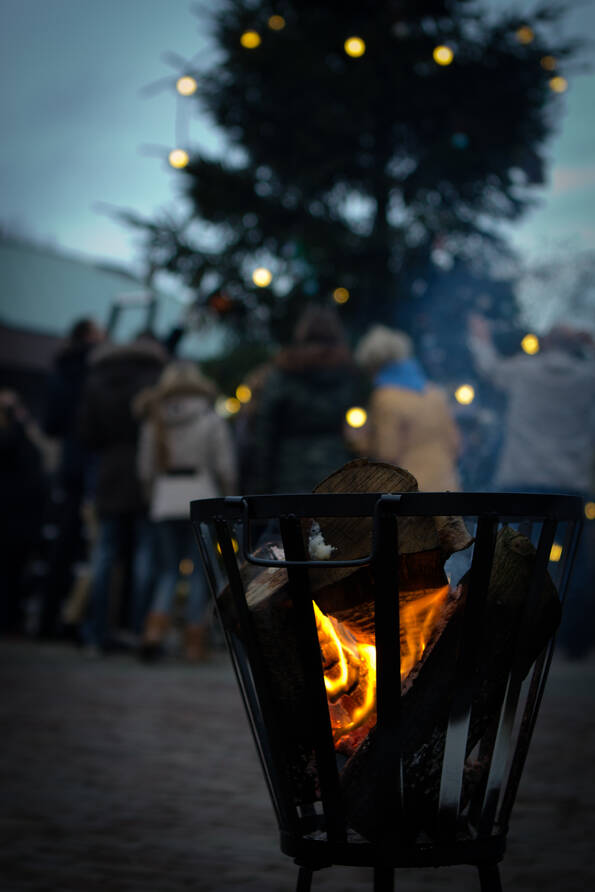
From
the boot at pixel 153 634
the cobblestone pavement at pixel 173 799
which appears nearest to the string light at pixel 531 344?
the cobblestone pavement at pixel 173 799

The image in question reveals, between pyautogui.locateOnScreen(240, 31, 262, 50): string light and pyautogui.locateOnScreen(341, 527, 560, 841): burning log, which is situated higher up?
pyautogui.locateOnScreen(240, 31, 262, 50): string light

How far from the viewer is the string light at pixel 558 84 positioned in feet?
41.9

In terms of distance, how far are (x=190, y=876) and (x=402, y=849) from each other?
1199 millimetres

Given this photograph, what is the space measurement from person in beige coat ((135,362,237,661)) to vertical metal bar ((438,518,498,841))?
5.27 m

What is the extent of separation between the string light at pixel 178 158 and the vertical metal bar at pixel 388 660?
1137cm

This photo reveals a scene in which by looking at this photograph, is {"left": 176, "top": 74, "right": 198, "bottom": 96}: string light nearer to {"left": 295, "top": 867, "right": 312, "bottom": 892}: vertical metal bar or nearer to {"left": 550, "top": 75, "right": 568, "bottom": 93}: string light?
{"left": 550, "top": 75, "right": 568, "bottom": 93}: string light

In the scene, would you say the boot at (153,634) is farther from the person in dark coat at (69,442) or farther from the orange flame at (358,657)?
the orange flame at (358,657)

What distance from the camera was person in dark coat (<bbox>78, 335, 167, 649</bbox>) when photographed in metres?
7.53

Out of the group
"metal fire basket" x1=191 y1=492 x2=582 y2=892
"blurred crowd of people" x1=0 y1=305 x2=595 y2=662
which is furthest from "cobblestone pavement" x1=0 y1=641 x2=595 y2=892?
"blurred crowd of people" x1=0 y1=305 x2=595 y2=662

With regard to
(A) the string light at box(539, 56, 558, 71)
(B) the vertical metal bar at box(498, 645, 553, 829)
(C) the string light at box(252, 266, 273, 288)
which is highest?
(A) the string light at box(539, 56, 558, 71)

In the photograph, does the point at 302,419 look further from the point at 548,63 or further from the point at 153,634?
the point at 548,63

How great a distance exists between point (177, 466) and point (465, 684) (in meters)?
5.46

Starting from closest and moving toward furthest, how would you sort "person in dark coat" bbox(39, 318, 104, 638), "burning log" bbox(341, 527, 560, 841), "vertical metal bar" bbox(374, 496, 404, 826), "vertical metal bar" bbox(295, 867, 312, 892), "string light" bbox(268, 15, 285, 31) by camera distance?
"vertical metal bar" bbox(374, 496, 404, 826), "burning log" bbox(341, 527, 560, 841), "vertical metal bar" bbox(295, 867, 312, 892), "person in dark coat" bbox(39, 318, 104, 638), "string light" bbox(268, 15, 285, 31)

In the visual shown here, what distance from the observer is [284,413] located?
6652 millimetres
